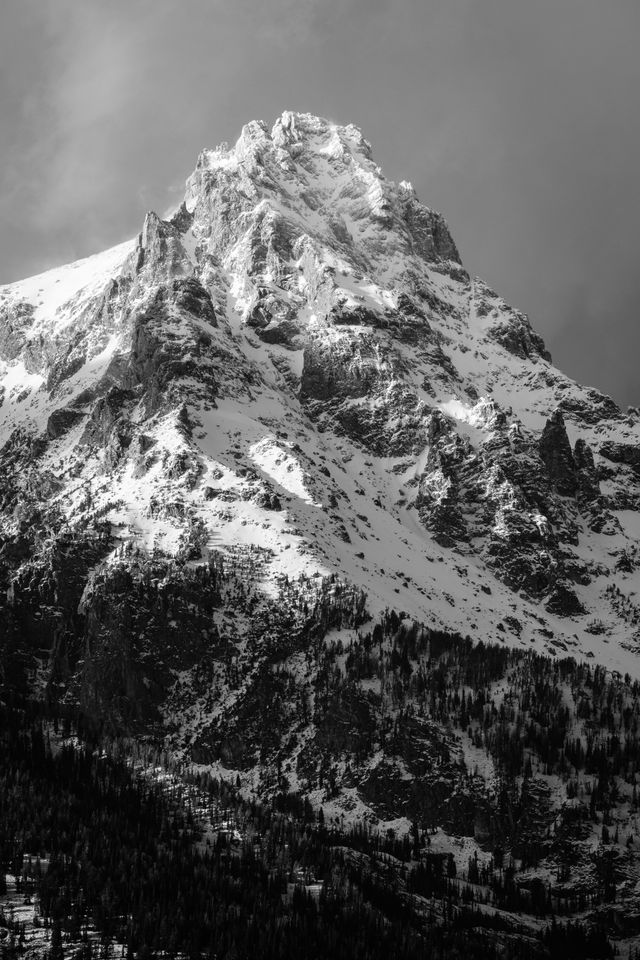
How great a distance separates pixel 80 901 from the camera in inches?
6673

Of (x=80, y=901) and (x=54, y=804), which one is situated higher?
(x=54, y=804)

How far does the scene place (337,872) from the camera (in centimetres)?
19688

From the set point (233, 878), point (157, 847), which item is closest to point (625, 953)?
point (233, 878)

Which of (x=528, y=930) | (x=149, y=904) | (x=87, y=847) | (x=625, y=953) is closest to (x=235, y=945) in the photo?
(x=149, y=904)

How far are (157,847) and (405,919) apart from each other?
42761 millimetres

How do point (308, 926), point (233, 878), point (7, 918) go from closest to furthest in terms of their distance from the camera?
point (7, 918)
point (308, 926)
point (233, 878)

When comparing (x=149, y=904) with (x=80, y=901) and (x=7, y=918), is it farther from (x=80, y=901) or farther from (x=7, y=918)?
(x=7, y=918)

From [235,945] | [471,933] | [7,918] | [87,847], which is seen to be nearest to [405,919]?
[471,933]

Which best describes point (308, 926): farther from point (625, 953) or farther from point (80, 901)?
point (625, 953)

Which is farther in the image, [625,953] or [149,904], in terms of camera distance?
[625,953]

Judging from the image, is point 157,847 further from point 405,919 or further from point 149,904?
point 405,919

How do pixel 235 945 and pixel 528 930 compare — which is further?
pixel 528 930

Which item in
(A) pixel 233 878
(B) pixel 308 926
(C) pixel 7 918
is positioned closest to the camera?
(C) pixel 7 918

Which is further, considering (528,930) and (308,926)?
(528,930)
